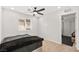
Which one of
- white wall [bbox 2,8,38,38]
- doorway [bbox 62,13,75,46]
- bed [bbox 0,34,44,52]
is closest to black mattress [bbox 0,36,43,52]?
bed [bbox 0,34,44,52]

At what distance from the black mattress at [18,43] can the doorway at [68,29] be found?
1.64 ft

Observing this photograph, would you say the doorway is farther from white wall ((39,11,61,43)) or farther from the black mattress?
the black mattress

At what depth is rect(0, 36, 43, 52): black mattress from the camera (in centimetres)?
164

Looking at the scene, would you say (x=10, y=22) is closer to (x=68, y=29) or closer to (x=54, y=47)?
(x=54, y=47)

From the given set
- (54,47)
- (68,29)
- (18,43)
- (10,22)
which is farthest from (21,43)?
(68,29)

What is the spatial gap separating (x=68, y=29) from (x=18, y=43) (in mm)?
1036

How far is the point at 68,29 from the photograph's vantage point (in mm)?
1773

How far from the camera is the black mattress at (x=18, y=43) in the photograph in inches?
64.4

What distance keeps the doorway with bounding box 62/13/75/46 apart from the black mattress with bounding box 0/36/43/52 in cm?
50

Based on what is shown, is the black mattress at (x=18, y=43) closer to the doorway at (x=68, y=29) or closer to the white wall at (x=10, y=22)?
the white wall at (x=10, y=22)

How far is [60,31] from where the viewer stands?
5.97 feet

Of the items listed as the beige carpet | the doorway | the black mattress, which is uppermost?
the doorway

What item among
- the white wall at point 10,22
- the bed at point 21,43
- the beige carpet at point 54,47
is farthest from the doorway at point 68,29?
the white wall at point 10,22
